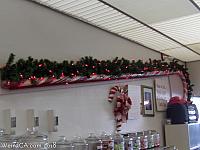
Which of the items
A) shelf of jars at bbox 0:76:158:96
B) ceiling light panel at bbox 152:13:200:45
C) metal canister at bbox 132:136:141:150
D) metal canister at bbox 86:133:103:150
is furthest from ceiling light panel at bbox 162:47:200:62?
metal canister at bbox 86:133:103:150

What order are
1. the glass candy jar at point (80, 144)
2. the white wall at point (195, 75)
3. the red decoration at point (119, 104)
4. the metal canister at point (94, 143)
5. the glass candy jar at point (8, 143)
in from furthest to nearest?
the white wall at point (195, 75) → the red decoration at point (119, 104) → the metal canister at point (94, 143) → the glass candy jar at point (80, 144) → the glass candy jar at point (8, 143)

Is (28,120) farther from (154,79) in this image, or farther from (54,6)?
(154,79)

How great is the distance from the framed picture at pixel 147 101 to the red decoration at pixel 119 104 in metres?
0.65

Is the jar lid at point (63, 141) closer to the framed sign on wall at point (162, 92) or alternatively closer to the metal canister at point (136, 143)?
the metal canister at point (136, 143)

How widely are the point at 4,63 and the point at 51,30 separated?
2.24ft

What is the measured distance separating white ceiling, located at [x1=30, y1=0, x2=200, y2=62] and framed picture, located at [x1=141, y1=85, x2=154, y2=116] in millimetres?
680

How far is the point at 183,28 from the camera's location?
382 centimetres

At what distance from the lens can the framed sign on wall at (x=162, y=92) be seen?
482 centimetres

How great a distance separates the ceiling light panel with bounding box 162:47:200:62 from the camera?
5.08 metres

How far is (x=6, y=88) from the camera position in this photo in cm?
242

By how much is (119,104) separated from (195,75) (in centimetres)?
303

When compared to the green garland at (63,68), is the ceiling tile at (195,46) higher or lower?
higher

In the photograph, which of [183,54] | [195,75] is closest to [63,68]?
[183,54]

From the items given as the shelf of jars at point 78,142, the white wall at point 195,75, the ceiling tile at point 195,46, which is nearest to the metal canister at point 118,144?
the shelf of jars at point 78,142
